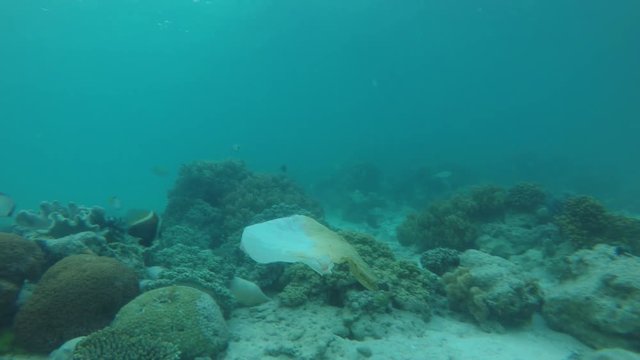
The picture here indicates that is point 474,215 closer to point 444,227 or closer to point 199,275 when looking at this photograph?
point 444,227

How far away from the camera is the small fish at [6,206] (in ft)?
27.8

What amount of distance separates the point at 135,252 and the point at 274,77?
3516 inches

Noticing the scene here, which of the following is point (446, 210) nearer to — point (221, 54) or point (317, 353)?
point (317, 353)

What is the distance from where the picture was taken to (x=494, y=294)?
585 centimetres

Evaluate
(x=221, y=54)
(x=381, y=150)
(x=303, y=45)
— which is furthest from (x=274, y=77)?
(x=381, y=150)

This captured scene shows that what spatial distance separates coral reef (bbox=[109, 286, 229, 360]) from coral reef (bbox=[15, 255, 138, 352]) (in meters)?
0.51

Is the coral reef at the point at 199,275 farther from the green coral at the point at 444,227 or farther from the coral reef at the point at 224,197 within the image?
the green coral at the point at 444,227

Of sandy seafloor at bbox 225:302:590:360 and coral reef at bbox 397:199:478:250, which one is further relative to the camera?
coral reef at bbox 397:199:478:250

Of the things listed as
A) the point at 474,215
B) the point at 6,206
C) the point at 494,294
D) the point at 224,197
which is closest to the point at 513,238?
the point at 474,215

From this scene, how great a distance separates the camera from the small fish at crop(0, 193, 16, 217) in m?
8.48

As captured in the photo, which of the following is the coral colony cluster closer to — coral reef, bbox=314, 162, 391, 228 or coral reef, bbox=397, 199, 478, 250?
coral reef, bbox=397, 199, 478, 250

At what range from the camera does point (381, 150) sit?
154ft

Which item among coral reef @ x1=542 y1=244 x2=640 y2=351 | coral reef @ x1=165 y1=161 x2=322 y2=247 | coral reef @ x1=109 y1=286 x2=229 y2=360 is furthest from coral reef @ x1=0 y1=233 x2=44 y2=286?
coral reef @ x1=542 y1=244 x2=640 y2=351

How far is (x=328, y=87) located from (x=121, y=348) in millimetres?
91679
